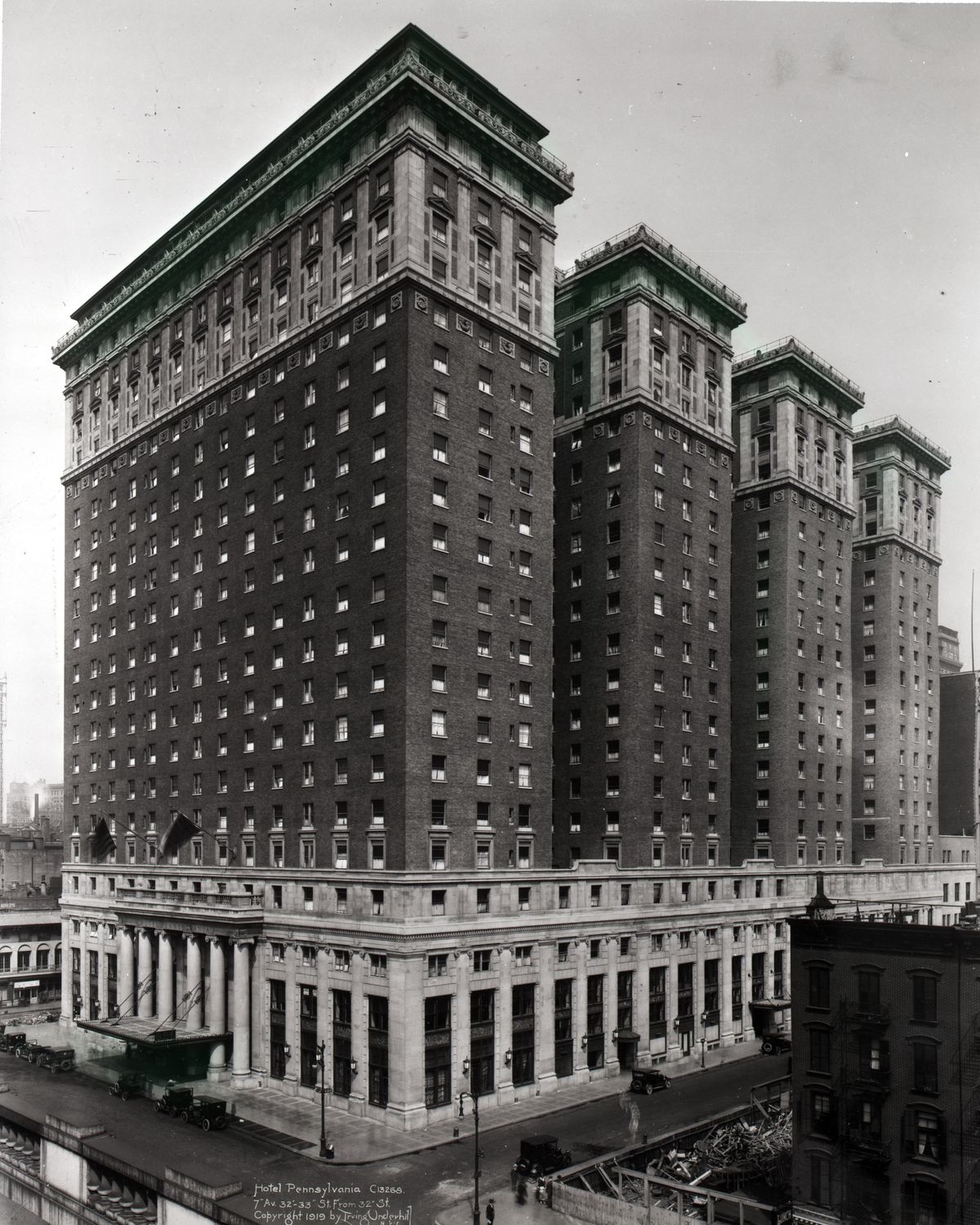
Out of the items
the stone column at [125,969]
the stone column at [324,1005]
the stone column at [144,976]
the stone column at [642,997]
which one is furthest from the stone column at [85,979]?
the stone column at [642,997]

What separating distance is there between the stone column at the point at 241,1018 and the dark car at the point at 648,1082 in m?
24.6

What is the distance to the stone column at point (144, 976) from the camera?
8194cm

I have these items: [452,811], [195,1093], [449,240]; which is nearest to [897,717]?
[452,811]

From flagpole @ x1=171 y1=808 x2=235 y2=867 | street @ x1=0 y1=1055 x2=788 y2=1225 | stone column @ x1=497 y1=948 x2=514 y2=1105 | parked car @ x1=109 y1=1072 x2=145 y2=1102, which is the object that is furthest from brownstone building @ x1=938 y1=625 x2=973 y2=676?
parked car @ x1=109 y1=1072 x2=145 y2=1102

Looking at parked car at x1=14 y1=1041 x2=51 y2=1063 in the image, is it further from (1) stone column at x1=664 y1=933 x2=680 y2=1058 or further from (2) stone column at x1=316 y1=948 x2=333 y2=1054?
(1) stone column at x1=664 y1=933 x2=680 y2=1058

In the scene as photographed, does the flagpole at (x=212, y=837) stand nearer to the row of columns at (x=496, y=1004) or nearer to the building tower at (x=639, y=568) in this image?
the row of columns at (x=496, y=1004)

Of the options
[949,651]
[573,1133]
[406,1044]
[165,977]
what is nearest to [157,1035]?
[165,977]

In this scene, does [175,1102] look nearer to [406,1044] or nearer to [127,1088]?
[127,1088]

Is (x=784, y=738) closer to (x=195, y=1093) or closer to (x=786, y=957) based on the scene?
(x=786, y=957)

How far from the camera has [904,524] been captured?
375 feet

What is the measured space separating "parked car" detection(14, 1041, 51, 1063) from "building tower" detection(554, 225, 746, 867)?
132ft

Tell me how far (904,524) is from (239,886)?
76624 millimetres

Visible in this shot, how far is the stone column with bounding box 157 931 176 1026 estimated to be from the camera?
78.4 metres

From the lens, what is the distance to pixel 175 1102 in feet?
208
